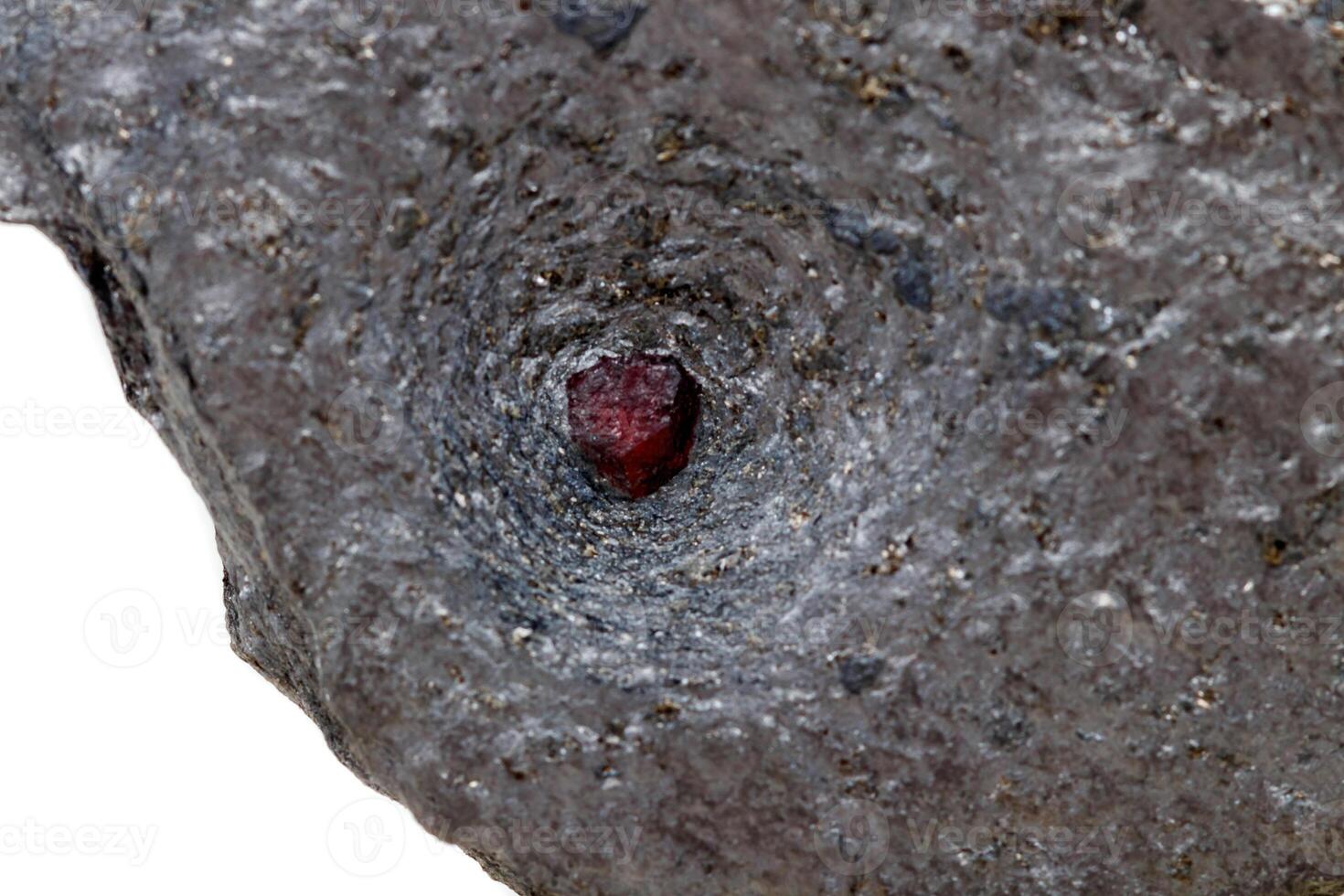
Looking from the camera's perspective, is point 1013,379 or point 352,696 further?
point 352,696

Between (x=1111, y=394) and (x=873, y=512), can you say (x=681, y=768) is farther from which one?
(x=1111, y=394)

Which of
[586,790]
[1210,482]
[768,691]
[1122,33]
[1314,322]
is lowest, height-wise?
[586,790]

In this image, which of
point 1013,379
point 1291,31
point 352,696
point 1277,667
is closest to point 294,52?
point 352,696

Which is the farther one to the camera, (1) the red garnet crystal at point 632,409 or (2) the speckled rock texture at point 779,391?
(1) the red garnet crystal at point 632,409

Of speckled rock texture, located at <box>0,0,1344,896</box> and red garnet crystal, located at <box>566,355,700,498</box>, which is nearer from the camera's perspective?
speckled rock texture, located at <box>0,0,1344,896</box>
